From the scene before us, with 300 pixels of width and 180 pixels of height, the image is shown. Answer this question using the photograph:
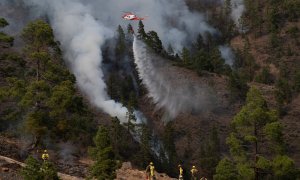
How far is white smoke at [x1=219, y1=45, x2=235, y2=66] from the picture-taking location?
4786 inches

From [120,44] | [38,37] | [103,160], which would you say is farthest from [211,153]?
[120,44]

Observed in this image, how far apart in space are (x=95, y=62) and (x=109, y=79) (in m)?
A: 4.80

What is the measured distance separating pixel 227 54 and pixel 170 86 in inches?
1504

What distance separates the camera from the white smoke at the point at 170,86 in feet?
278

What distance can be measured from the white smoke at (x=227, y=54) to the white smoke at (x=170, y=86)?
89.4ft

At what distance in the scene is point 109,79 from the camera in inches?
3430

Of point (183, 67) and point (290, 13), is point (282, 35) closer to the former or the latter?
point (290, 13)

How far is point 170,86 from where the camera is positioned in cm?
8981

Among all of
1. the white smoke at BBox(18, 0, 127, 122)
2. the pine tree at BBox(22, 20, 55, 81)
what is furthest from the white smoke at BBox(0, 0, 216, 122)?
the pine tree at BBox(22, 20, 55, 81)

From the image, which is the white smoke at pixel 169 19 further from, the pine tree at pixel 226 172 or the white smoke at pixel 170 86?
the pine tree at pixel 226 172

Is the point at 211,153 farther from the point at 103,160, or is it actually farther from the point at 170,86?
the point at 103,160

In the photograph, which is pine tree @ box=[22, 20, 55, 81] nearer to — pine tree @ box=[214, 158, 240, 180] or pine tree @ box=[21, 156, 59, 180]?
pine tree @ box=[21, 156, 59, 180]

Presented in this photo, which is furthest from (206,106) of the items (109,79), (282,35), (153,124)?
(282,35)

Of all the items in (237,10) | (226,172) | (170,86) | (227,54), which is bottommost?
(226,172)
